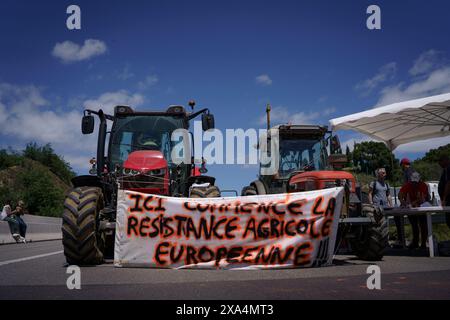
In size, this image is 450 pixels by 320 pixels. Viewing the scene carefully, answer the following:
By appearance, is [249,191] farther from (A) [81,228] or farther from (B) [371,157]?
(B) [371,157]

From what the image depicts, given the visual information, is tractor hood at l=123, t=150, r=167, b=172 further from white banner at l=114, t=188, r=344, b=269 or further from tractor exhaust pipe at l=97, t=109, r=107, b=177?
white banner at l=114, t=188, r=344, b=269

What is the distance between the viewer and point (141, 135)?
9.19m

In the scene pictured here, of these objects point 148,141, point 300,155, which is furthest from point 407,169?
point 148,141

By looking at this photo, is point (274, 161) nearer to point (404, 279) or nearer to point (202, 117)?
point (202, 117)

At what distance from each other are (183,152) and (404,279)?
5195 millimetres

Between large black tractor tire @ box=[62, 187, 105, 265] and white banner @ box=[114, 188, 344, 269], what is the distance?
0.38 metres

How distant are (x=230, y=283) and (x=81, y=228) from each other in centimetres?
275

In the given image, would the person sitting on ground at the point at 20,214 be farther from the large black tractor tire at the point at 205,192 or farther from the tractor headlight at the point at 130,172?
the large black tractor tire at the point at 205,192

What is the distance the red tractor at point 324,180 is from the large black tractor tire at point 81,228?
391 cm

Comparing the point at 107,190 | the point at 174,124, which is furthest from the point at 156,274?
the point at 174,124

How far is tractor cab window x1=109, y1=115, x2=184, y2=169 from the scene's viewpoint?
9055mm

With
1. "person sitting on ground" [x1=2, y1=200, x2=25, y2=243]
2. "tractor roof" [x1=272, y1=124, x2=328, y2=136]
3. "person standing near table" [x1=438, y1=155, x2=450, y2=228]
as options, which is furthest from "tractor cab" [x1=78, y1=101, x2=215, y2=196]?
"person sitting on ground" [x1=2, y1=200, x2=25, y2=243]
